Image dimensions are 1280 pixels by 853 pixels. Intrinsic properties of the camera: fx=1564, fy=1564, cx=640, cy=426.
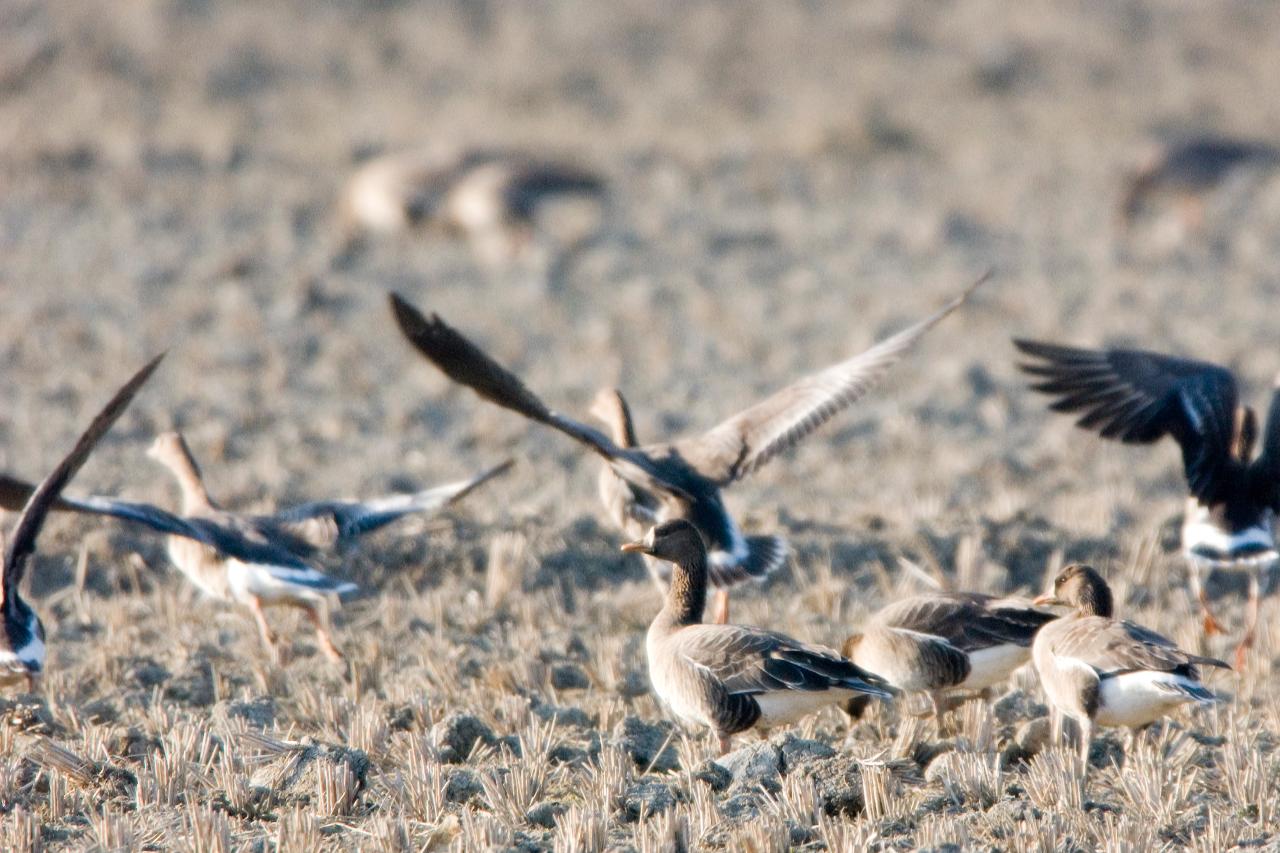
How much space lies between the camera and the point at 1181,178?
20.5m

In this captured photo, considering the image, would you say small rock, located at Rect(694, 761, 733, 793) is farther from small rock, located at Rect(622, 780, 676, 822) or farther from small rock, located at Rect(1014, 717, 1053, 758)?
small rock, located at Rect(1014, 717, 1053, 758)

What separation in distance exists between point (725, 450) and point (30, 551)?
321cm

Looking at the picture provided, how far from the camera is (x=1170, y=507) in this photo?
9.55 meters

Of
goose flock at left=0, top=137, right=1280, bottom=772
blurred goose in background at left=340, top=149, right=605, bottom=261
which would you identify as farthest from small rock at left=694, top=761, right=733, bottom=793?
blurred goose in background at left=340, top=149, right=605, bottom=261

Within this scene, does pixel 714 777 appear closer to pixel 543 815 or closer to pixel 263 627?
pixel 543 815

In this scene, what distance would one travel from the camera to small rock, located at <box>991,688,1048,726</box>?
6.18 meters

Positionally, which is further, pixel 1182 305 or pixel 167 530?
pixel 1182 305

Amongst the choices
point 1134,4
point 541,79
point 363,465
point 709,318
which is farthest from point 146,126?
point 1134,4

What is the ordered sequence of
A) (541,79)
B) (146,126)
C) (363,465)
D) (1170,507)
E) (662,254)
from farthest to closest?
(541,79)
(146,126)
(662,254)
(363,465)
(1170,507)

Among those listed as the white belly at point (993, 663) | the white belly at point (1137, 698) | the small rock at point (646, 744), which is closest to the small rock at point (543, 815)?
the small rock at point (646, 744)

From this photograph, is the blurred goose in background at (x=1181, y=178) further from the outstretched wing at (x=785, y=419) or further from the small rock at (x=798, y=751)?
the small rock at (x=798, y=751)

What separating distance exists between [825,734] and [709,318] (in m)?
9.52

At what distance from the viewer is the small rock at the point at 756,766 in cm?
522

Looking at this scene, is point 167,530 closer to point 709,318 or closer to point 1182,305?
point 709,318
